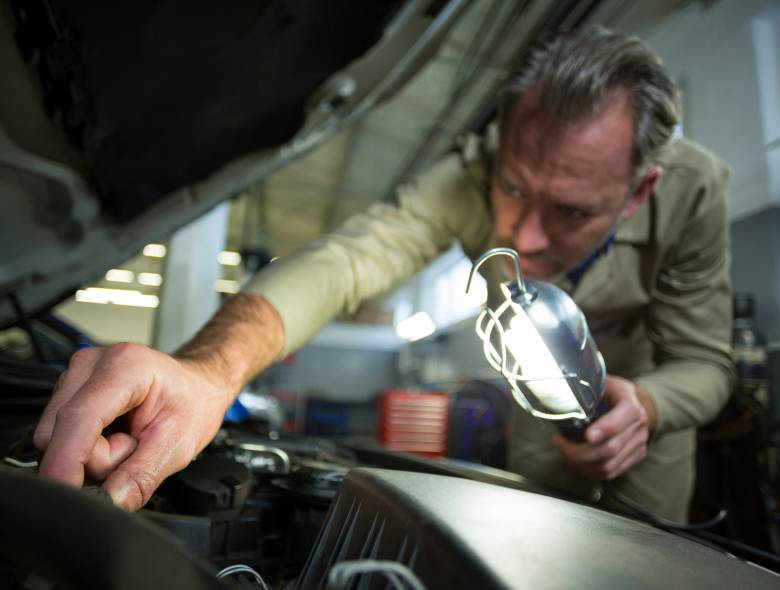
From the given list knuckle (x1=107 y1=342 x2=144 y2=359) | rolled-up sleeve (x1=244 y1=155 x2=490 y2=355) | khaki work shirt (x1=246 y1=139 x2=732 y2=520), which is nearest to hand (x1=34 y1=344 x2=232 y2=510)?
knuckle (x1=107 y1=342 x2=144 y2=359)

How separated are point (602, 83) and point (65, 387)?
834mm

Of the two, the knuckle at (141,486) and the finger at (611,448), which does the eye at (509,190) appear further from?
the knuckle at (141,486)

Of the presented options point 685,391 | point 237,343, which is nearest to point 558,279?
point 685,391

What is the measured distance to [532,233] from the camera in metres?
0.82

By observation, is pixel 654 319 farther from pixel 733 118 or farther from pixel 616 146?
pixel 733 118

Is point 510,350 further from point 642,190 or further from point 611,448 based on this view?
point 642,190

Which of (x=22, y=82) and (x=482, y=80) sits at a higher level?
(x=482, y=80)

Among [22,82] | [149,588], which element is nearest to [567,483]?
[149,588]

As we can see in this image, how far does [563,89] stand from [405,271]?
45 centimetres

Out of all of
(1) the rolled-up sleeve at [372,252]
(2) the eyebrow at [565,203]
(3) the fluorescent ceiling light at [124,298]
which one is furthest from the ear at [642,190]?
(3) the fluorescent ceiling light at [124,298]

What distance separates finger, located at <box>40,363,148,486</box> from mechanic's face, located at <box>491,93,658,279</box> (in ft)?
2.06

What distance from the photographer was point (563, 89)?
0.81m

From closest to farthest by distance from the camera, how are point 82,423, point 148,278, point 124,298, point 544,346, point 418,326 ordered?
point 82,423, point 544,346, point 418,326, point 148,278, point 124,298

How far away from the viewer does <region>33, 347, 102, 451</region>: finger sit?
1.32ft
